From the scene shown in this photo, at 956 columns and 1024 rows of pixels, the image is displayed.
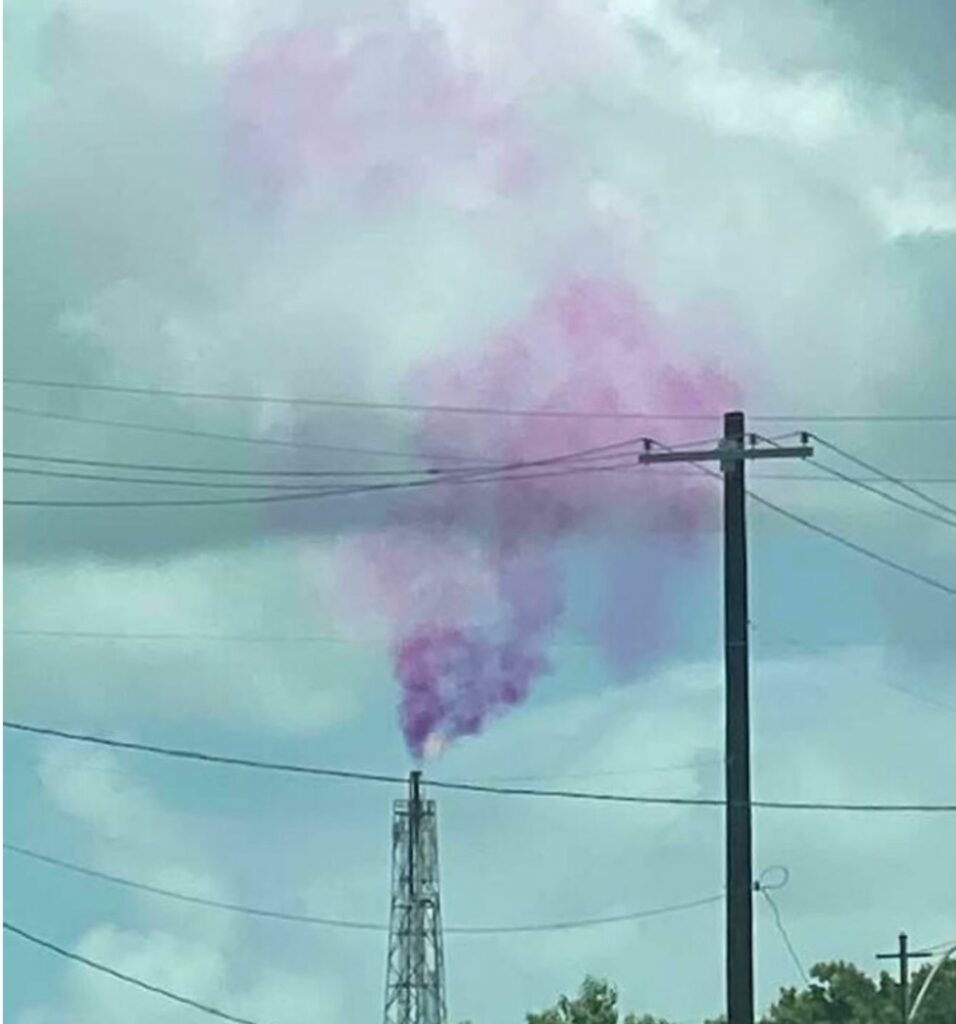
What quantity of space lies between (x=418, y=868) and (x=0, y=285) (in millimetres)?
3456

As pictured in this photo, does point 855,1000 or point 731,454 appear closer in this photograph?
point 731,454

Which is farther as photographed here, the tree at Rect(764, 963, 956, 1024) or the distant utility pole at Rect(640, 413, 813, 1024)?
the tree at Rect(764, 963, 956, 1024)

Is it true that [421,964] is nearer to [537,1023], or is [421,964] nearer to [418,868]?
[418,868]

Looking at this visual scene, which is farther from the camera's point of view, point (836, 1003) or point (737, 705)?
point (836, 1003)

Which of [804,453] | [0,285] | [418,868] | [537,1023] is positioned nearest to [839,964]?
[537,1023]

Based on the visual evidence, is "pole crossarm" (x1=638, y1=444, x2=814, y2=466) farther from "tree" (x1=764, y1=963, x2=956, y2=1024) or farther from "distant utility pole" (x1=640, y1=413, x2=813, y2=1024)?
"tree" (x1=764, y1=963, x2=956, y2=1024)

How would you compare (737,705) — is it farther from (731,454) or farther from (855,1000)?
(855,1000)

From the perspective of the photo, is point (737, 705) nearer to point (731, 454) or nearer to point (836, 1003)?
point (731, 454)

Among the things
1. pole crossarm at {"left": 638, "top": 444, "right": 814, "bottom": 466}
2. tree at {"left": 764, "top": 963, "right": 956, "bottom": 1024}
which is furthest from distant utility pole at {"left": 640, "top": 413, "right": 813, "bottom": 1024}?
tree at {"left": 764, "top": 963, "right": 956, "bottom": 1024}

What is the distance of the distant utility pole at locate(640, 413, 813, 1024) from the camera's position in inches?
334

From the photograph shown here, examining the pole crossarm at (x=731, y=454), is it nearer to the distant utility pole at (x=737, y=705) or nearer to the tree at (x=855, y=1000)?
the distant utility pole at (x=737, y=705)

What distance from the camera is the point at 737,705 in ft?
28.0

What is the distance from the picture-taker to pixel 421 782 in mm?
7801

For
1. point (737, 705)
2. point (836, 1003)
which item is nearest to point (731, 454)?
point (737, 705)
